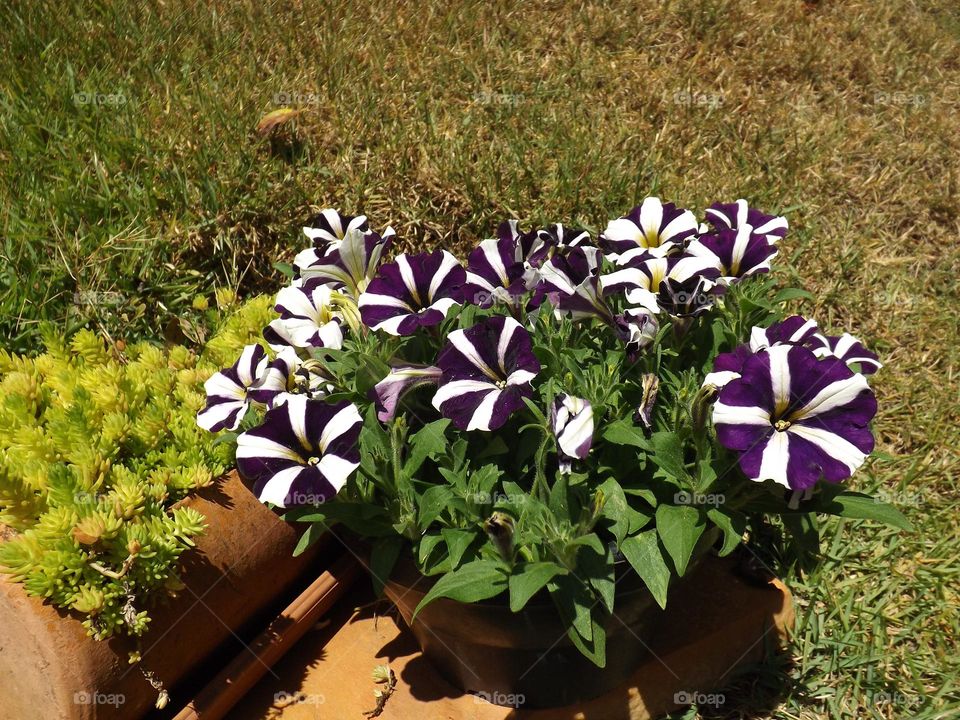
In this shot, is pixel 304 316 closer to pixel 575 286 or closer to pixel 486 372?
pixel 486 372

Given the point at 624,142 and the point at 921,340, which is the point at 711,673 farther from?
the point at 624,142

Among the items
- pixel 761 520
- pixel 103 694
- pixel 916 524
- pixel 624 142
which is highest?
pixel 103 694

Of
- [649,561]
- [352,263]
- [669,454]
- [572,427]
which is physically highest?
[352,263]

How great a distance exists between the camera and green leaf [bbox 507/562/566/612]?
142cm

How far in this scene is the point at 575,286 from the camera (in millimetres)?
1694

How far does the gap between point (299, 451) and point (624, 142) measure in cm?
215

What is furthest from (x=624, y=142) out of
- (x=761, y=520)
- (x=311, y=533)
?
(x=311, y=533)

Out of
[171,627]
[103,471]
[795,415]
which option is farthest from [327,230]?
[795,415]

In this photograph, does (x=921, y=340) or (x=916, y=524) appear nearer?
(x=916, y=524)

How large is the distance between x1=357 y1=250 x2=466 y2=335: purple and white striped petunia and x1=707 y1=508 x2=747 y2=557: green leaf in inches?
26.6

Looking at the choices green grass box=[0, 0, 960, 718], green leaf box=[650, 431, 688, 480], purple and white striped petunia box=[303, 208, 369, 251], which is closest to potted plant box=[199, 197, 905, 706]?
green leaf box=[650, 431, 688, 480]

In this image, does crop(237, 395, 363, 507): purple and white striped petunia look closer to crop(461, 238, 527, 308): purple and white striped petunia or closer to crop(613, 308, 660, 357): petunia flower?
crop(461, 238, 527, 308): purple and white striped petunia

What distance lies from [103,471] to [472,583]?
0.90 m

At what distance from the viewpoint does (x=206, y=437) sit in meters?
2.00
